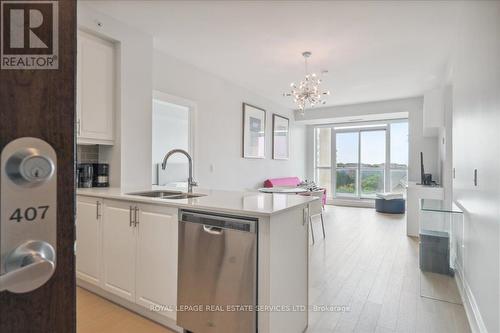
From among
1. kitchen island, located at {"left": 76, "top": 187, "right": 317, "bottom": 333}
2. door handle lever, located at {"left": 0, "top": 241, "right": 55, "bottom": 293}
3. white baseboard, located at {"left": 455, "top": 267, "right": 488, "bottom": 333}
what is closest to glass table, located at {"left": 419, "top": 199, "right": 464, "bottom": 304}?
white baseboard, located at {"left": 455, "top": 267, "right": 488, "bottom": 333}

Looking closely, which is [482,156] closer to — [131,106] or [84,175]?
[131,106]

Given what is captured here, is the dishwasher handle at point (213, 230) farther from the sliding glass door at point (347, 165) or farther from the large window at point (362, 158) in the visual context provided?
the sliding glass door at point (347, 165)

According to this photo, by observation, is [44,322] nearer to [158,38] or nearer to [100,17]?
[100,17]

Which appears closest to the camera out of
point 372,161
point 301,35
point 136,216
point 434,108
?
point 136,216

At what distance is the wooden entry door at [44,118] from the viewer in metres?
0.36

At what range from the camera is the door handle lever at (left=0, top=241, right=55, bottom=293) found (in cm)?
32

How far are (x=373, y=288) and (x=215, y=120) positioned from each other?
3.41m

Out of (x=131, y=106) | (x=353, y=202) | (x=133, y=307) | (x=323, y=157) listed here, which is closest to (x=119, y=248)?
(x=133, y=307)

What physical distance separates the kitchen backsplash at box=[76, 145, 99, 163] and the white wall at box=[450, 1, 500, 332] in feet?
11.5

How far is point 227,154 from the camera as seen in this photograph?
5.05 metres

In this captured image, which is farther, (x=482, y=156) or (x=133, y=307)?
(x=133, y=307)

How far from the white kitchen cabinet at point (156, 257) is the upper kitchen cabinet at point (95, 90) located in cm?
127

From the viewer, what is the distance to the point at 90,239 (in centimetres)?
240

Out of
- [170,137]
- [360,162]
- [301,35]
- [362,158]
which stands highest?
[301,35]
